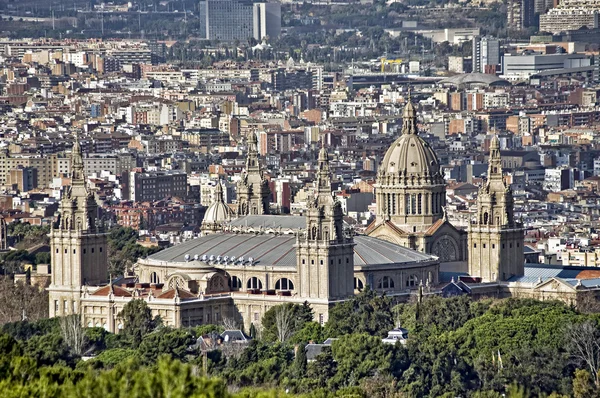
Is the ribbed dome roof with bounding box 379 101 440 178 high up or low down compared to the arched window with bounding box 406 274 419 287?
up

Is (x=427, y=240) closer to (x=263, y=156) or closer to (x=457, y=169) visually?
(x=457, y=169)

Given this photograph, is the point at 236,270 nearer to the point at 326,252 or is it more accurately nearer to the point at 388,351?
the point at 326,252

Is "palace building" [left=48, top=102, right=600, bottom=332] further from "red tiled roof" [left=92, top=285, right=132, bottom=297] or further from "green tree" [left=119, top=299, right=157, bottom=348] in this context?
"green tree" [left=119, top=299, right=157, bottom=348]

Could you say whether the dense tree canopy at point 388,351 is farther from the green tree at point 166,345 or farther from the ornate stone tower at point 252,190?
the ornate stone tower at point 252,190

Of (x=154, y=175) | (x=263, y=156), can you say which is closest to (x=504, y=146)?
(x=263, y=156)

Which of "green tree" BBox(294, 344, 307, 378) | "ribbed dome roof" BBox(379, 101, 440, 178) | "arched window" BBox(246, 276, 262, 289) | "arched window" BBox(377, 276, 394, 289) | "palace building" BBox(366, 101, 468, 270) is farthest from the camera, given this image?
"ribbed dome roof" BBox(379, 101, 440, 178)

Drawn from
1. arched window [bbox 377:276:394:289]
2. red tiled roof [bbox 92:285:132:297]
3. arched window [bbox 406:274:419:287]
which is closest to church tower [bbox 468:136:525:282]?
arched window [bbox 406:274:419:287]
